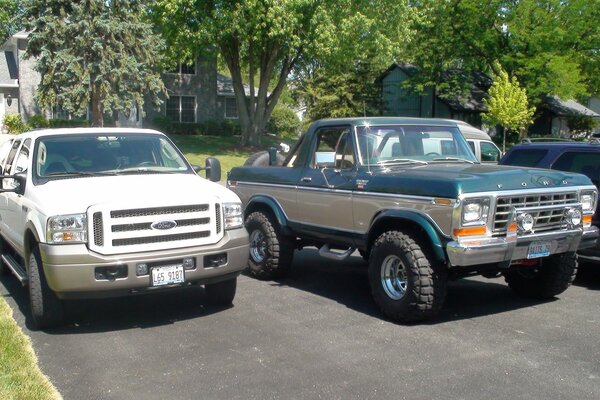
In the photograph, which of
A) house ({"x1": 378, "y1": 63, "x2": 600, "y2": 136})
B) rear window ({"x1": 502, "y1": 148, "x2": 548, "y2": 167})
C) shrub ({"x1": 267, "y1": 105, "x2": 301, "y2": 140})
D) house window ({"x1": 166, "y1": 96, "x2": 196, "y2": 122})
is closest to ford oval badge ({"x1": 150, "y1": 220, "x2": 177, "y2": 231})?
rear window ({"x1": 502, "y1": 148, "x2": 548, "y2": 167})

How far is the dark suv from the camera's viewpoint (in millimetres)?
8250

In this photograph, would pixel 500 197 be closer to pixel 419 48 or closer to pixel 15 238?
pixel 15 238

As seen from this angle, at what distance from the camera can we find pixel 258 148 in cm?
3450

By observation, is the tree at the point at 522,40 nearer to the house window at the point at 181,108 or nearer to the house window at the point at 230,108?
the house window at the point at 230,108

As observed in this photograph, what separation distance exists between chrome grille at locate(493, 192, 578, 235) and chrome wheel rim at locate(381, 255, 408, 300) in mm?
1044

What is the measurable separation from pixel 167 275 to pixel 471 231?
9.29 feet

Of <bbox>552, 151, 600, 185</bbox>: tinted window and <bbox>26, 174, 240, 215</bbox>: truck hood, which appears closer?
<bbox>26, 174, 240, 215</bbox>: truck hood

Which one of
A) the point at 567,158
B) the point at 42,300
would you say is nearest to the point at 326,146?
the point at 567,158

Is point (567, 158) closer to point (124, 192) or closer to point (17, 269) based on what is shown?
point (124, 192)

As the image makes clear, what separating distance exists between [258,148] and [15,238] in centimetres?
2717

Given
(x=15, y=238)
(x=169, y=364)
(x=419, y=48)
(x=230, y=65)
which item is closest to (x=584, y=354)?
(x=169, y=364)

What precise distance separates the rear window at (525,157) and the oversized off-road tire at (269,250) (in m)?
3.33

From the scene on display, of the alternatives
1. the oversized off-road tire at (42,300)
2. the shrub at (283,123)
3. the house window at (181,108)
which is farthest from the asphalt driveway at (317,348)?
→ the shrub at (283,123)

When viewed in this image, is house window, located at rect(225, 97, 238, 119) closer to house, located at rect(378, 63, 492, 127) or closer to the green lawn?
the green lawn
